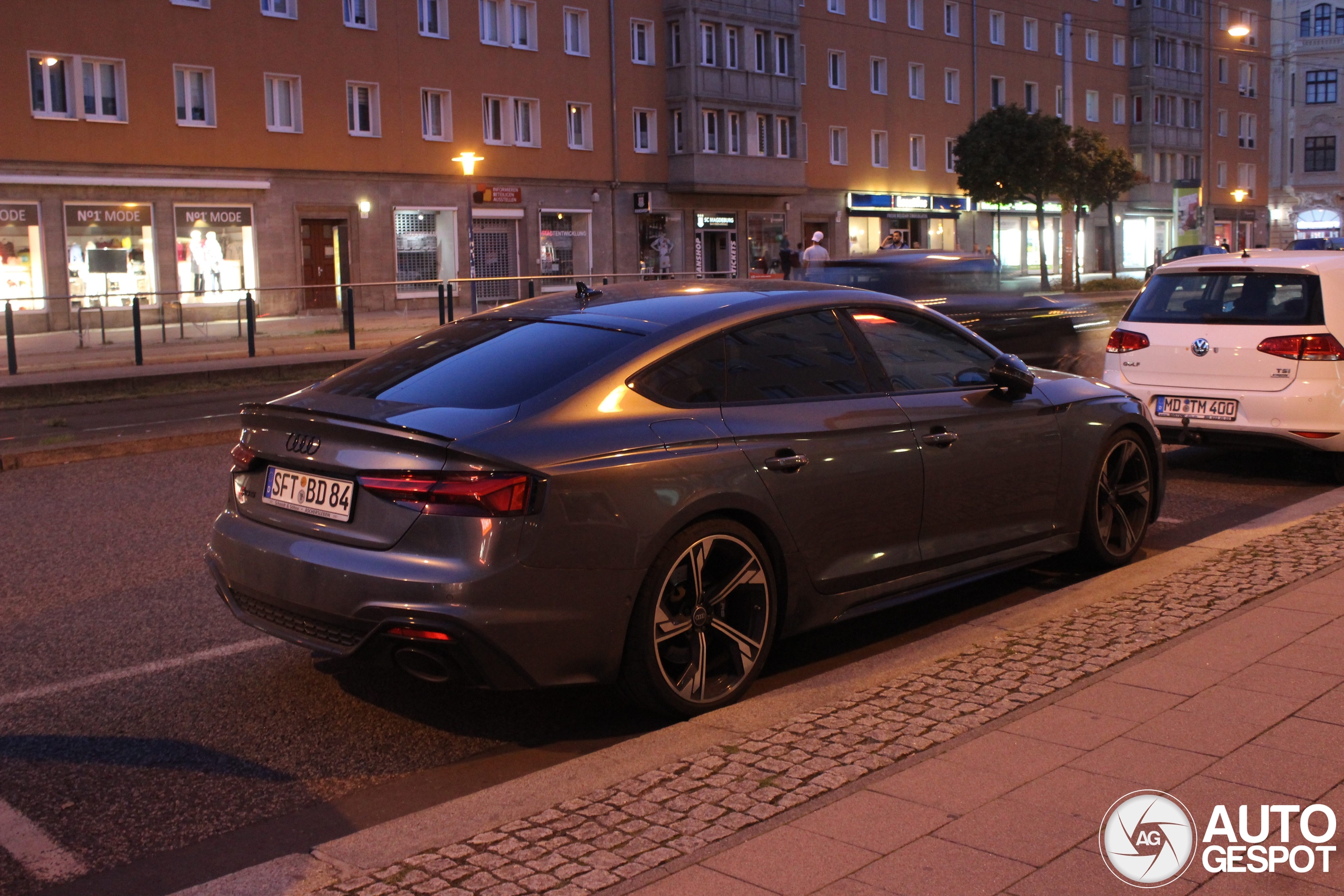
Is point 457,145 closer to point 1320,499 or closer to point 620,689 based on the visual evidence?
point 1320,499

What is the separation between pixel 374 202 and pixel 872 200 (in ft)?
73.5

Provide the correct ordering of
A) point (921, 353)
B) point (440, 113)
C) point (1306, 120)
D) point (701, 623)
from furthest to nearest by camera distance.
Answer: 1. point (1306, 120)
2. point (440, 113)
3. point (921, 353)
4. point (701, 623)

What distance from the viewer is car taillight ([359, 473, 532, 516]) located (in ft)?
14.3

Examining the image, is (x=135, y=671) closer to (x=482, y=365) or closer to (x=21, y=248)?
(x=482, y=365)

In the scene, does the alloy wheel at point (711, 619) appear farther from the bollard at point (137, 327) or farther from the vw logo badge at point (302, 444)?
the bollard at point (137, 327)

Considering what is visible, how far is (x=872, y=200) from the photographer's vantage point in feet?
179

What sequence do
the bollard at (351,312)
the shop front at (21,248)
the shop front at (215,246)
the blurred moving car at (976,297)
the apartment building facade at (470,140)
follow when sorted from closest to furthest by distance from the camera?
the blurred moving car at (976,297)
the bollard at (351,312)
the shop front at (21,248)
the apartment building facade at (470,140)
the shop front at (215,246)

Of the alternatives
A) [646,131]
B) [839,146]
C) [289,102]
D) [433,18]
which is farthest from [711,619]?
[839,146]

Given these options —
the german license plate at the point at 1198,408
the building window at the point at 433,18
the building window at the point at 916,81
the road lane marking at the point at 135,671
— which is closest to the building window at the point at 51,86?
the building window at the point at 433,18

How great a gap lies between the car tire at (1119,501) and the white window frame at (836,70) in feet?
156

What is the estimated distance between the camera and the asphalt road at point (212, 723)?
161 inches

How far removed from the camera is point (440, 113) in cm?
4041

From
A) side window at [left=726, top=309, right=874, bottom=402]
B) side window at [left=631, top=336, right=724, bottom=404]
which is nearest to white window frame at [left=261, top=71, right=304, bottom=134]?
side window at [left=726, top=309, right=874, bottom=402]

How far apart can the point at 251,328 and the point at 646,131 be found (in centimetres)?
2409
